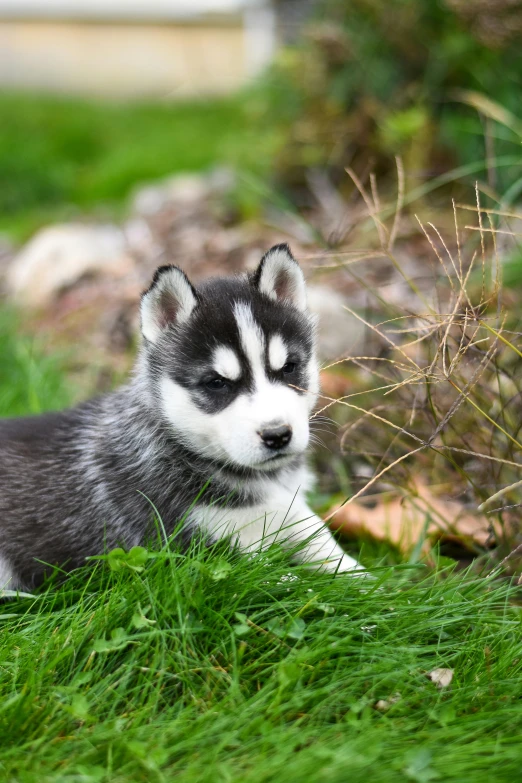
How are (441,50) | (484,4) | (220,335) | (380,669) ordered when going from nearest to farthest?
(380,669), (220,335), (484,4), (441,50)

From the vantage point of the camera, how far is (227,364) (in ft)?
11.5

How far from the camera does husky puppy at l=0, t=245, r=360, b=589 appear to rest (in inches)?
137

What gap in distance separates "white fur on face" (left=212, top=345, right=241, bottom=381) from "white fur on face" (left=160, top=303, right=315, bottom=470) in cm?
6

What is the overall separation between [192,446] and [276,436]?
21.2 inches

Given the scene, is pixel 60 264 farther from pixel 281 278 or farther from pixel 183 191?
pixel 281 278

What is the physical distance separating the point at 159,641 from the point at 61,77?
78.6ft

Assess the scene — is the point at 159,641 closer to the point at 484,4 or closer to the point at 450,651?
the point at 450,651

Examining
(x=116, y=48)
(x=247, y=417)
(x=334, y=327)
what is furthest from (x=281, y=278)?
(x=116, y=48)

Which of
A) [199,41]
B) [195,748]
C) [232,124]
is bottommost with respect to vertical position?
[195,748]

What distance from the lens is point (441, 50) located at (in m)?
8.19

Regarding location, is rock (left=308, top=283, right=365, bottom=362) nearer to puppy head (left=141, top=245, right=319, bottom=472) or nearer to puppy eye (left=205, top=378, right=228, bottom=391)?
puppy head (left=141, top=245, right=319, bottom=472)

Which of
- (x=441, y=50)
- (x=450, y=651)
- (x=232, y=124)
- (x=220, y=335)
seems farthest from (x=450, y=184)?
(x=232, y=124)

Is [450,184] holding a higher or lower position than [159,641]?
higher

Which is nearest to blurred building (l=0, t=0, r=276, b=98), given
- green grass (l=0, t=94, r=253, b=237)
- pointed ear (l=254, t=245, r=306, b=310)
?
green grass (l=0, t=94, r=253, b=237)
